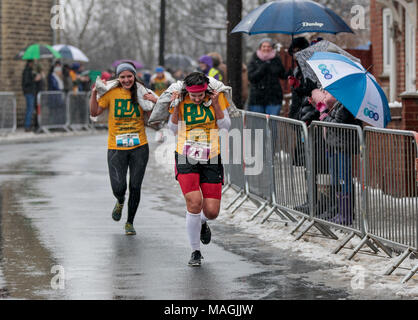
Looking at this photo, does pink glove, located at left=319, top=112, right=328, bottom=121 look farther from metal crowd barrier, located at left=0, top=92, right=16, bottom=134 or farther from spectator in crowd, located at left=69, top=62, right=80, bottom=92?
spectator in crowd, located at left=69, top=62, right=80, bottom=92

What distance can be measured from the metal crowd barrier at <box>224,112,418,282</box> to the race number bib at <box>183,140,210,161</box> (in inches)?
53.2

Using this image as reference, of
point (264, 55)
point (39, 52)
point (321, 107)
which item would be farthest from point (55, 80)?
point (321, 107)

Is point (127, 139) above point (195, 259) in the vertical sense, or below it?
above

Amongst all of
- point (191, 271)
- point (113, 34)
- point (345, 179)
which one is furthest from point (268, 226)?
point (113, 34)

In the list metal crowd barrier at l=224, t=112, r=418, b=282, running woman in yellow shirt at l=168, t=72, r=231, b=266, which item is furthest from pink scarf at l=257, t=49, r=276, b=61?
running woman in yellow shirt at l=168, t=72, r=231, b=266

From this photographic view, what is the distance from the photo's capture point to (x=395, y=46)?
19.1m

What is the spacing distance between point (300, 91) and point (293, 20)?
1.35 meters

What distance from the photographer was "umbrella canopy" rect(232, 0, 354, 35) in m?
12.8

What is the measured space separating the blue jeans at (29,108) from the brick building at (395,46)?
1049cm

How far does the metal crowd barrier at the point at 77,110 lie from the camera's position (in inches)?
1133

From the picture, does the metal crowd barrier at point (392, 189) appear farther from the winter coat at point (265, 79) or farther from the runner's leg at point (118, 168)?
the winter coat at point (265, 79)

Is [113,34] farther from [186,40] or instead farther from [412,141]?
[412,141]

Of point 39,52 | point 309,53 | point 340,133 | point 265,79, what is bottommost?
point 340,133

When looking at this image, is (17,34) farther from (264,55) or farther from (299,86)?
(299,86)
